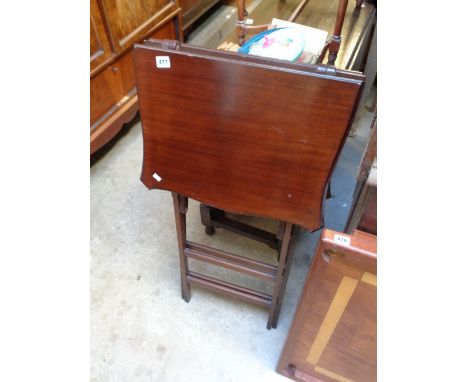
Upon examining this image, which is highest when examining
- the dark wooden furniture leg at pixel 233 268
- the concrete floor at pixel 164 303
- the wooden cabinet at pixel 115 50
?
the wooden cabinet at pixel 115 50

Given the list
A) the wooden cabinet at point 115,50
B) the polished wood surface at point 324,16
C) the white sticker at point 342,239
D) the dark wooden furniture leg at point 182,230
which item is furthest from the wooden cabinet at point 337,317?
the wooden cabinet at point 115,50

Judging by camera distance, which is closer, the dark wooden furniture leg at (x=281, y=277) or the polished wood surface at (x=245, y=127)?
the polished wood surface at (x=245, y=127)

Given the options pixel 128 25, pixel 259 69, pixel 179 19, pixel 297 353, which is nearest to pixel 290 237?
pixel 297 353

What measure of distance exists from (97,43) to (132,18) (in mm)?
265

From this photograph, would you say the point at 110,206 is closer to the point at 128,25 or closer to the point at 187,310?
the point at 187,310

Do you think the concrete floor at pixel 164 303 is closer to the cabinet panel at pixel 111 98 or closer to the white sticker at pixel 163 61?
the cabinet panel at pixel 111 98

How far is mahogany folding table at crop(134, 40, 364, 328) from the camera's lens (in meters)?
0.71

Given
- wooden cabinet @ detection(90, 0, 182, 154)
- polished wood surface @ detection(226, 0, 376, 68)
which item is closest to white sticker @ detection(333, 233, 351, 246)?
polished wood surface @ detection(226, 0, 376, 68)

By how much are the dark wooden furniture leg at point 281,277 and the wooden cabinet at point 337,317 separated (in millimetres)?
152

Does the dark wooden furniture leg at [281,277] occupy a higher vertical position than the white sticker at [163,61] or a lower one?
lower

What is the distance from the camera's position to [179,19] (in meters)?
2.16

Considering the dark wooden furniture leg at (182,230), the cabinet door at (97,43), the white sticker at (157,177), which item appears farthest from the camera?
the cabinet door at (97,43)

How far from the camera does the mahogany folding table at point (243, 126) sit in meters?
→ 0.71
